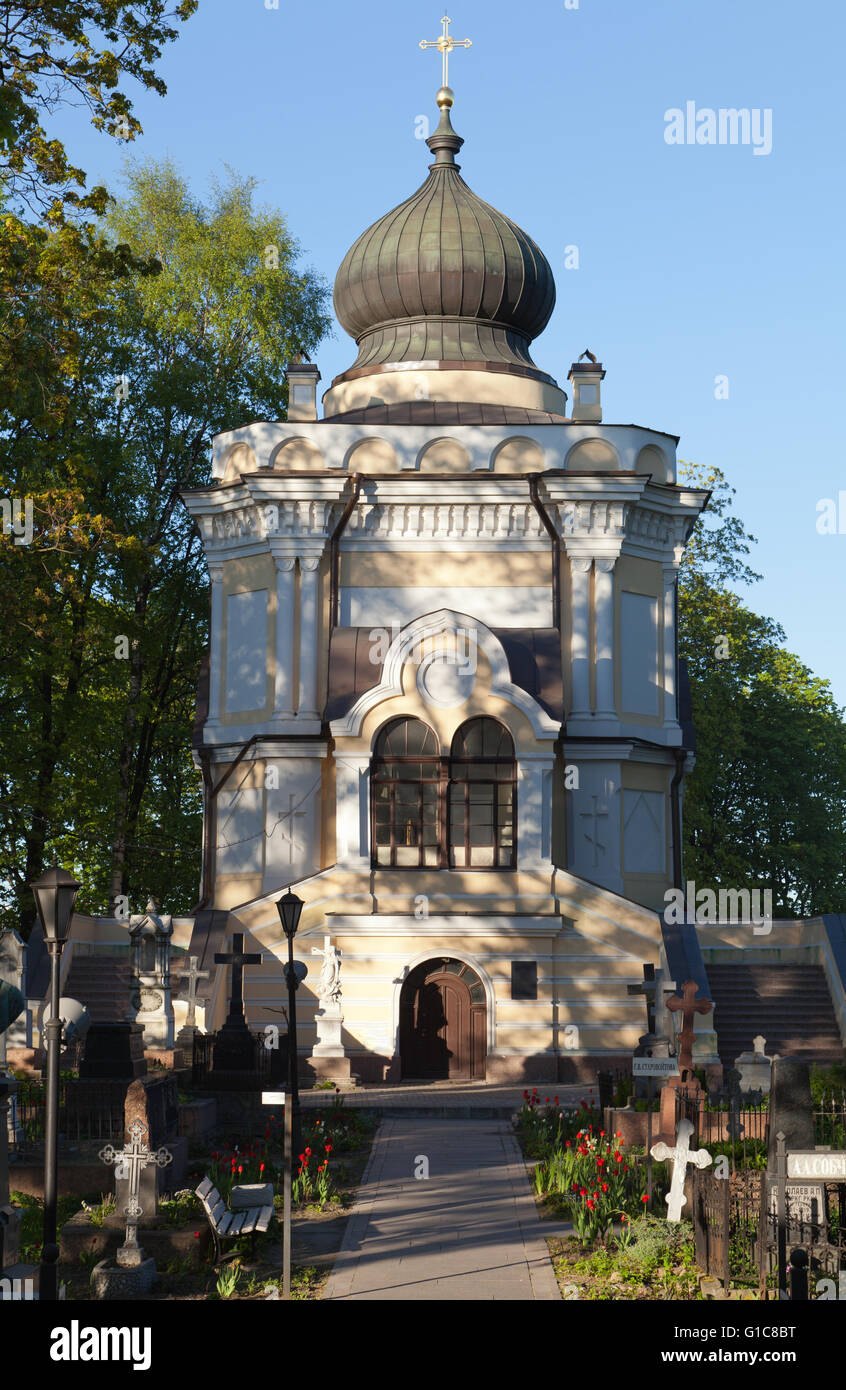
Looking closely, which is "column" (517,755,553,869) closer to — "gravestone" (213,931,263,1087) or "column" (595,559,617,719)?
"column" (595,559,617,719)

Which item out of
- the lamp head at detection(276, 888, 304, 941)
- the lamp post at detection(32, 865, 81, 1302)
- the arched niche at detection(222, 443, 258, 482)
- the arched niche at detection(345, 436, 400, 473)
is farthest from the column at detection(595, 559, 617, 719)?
the lamp post at detection(32, 865, 81, 1302)

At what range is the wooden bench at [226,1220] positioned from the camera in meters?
12.6

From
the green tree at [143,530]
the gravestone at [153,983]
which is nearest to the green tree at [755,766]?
the green tree at [143,530]

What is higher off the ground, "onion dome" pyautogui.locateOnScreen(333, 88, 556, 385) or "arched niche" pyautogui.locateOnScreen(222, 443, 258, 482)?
"onion dome" pyautogui.locateOnScreen(333, 88, 556, 385)

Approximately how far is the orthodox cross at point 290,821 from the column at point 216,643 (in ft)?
8.67

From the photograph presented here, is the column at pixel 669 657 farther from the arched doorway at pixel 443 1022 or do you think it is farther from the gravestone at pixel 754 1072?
the gravestone at pixel 754 1072

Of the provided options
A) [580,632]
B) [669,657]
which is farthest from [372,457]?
[669,657]

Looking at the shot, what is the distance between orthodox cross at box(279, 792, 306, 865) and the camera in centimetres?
2953

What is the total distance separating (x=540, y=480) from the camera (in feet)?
98.9

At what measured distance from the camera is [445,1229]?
1362 cm

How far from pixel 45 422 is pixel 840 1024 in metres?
15.1

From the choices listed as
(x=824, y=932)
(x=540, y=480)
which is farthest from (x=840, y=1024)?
(x=540, y=480)

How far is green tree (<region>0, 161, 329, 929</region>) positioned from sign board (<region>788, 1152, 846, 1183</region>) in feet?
54.0

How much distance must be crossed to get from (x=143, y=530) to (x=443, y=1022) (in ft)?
50.5
